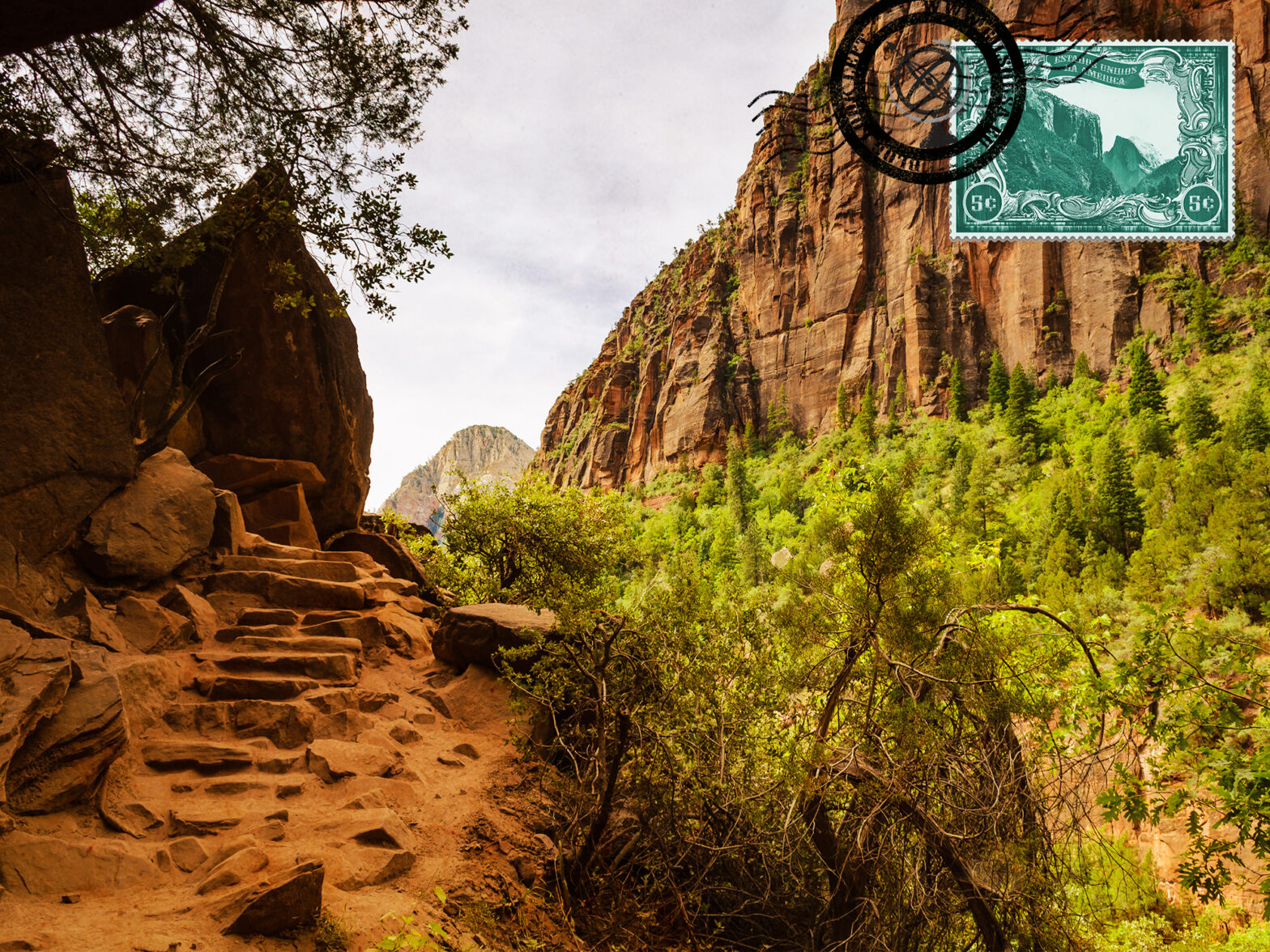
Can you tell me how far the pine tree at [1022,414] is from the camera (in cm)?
5072

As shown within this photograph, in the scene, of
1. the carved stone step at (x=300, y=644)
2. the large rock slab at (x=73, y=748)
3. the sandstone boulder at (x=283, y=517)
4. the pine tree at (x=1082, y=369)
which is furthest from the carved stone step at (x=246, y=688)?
the pine tree at (x=1082, y=369)

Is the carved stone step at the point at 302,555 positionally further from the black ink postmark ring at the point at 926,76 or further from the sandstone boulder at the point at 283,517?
the black ink postmark ring at the point at 926,76

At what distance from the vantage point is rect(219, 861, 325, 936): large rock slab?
3.55 meters

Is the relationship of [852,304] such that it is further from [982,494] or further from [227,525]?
[227,525]

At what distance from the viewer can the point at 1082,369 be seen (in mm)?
54750

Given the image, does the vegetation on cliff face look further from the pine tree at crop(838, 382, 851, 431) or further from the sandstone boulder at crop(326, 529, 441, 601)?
the pine tree at crop(838, 382, 851, 431)

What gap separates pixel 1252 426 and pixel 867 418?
3207 cm

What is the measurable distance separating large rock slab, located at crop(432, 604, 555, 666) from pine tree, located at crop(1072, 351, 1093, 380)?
59.4 metres

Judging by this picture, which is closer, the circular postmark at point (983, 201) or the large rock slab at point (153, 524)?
the large rock slab at point (153, 524)

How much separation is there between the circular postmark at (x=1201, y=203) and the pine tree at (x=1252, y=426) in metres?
10.3

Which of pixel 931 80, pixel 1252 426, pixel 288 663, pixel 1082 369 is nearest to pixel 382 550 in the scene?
pixel 288 663

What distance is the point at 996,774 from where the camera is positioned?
4.80 metres

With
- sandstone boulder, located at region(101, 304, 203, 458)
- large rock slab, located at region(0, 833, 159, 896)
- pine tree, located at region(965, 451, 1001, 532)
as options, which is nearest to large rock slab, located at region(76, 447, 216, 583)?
sandstone boulder, located at region(101, 304, 203, 458)

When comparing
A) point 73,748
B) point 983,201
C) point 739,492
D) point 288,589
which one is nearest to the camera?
point 73,748
